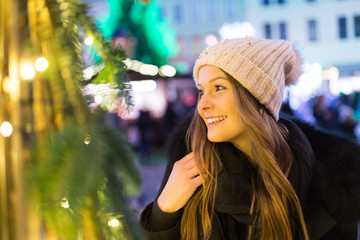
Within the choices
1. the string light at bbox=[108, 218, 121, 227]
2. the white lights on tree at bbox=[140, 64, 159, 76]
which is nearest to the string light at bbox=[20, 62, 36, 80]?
the string light at bbox=[108, 218, 121, 227]

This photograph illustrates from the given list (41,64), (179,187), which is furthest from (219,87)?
(41,64)

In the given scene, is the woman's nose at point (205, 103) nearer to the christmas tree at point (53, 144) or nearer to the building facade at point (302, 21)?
the christmas tree at point (53, 144)

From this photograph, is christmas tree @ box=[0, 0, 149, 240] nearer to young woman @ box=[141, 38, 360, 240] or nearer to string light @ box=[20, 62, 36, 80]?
string light @ box=[20, 62, 36, 80]

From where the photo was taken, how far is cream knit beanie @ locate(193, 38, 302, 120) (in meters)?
1.61

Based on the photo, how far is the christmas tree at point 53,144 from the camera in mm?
558

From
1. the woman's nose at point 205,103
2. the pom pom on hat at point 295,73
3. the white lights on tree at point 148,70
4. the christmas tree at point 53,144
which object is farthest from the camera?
the white lights on tree at point 148,70

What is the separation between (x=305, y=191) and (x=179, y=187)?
1.79 ft

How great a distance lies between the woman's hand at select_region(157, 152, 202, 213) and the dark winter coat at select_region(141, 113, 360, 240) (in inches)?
1.6

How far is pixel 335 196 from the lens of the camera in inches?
65.6

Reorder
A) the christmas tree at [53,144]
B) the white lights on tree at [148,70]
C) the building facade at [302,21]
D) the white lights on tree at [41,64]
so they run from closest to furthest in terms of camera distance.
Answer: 1. the christmas tree at [53,144]
2. the white lights on tree at [41,64]
3. the white lights on tree at [148,70]
4. the building facade at [302,21]

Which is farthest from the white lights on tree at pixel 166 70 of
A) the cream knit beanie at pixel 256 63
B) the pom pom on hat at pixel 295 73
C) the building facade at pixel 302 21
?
the building facade at pixel 302 21

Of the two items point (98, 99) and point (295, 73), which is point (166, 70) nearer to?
point (295, 73)

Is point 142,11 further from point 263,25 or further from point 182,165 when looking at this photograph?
point 263,25

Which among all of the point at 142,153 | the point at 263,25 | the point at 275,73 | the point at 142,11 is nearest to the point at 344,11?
the point at 263,25
